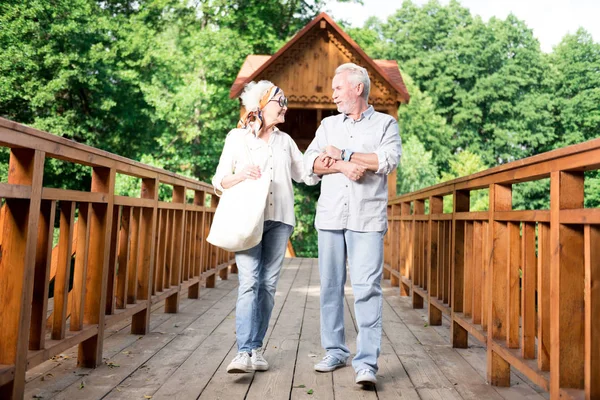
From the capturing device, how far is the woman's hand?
121 inches

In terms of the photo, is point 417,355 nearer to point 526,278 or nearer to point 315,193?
point 526,278

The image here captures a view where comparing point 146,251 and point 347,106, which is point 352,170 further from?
point 146,251

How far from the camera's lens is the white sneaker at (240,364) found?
3016 millimetres

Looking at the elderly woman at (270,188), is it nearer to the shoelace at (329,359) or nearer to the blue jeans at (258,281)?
the blue jeans at (258,281)

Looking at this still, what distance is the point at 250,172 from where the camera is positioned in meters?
3.09

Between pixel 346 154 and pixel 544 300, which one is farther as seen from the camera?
pixel 346 154

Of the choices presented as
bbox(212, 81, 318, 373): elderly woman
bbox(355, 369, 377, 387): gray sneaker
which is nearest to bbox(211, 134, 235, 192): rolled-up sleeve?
bbox(212, 81, 318, 373): elderly woman

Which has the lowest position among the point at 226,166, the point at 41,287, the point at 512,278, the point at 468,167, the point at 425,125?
the point at 41,287

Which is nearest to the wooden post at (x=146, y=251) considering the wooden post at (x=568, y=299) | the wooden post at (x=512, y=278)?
the wooden post at (x=512, y=278)

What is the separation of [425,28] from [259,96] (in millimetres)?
35823

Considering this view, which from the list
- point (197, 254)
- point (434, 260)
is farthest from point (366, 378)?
point (197, 254)

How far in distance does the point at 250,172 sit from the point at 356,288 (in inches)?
33.0

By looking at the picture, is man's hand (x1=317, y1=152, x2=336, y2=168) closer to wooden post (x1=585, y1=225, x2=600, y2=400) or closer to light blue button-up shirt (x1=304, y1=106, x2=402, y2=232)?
light blue button-up shirt (x1=304, y1=106, x2=402, y2=232)

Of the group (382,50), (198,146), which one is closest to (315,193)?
(198,146)
